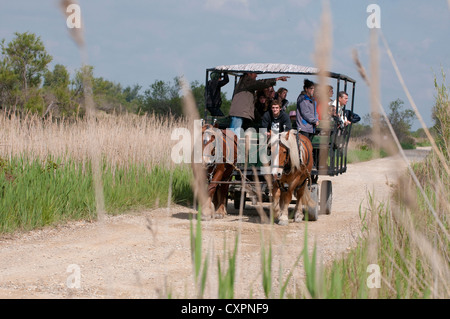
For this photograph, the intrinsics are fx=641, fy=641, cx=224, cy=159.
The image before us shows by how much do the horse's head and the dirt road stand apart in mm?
908

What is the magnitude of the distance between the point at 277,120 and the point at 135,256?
15.4 ft

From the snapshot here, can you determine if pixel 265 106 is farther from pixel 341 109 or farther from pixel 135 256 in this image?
→ pixel 135 256

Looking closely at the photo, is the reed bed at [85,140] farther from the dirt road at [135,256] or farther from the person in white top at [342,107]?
the person in white top at [342,107]

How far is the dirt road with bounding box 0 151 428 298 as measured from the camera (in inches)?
203

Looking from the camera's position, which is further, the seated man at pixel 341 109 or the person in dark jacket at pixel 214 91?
the person in dark jacket at pixel 214 91

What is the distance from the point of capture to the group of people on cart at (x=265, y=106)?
10625mm

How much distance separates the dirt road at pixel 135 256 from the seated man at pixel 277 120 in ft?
5.23

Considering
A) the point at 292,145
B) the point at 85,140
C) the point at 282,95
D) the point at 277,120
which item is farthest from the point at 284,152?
the point at 85,140

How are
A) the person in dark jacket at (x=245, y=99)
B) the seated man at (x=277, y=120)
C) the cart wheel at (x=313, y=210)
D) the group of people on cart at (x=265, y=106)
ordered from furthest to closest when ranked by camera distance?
the person in dark jacket at (x=245, y=99) < the seated man at (x=277, y=120) < the group of people on cart at (x=265, y=106) < the cart wheel at (x=313, y=210)

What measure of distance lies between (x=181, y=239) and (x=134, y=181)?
A: 399cm

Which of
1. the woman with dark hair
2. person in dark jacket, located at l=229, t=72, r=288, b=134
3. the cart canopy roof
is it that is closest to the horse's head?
person in dark jacket, located at l=229, t=72, r=288, b=134

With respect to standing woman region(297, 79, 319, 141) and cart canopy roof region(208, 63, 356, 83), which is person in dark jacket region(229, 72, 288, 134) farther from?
standing woman region(297, 79, 319, 141)

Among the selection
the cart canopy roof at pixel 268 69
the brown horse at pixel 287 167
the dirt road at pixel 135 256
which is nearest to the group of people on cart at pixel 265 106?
the cart canopy roof at pixel 268 69
